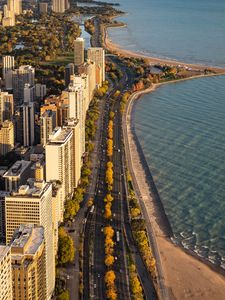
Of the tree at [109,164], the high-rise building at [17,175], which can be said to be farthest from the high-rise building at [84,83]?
the high-rise building at [17,175]

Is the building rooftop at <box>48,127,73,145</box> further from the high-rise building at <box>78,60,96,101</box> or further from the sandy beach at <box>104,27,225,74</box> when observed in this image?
the sandy beach at <box>104,27,225,74</box>

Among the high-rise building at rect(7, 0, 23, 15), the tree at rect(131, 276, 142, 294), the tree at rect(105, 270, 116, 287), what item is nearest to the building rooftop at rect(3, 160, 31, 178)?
the tree at rect(105, 270, 116, 287)

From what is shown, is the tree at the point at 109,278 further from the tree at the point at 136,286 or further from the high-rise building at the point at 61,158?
the high-rise building at the point at 61,158

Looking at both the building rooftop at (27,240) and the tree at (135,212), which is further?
the tree at (135,212)

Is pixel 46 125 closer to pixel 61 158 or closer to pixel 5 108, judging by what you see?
pixel 5 108

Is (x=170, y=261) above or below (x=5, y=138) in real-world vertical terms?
below

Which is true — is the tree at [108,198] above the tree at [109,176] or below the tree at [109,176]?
below

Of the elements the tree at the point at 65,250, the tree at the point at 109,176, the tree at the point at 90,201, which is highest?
the tree at the point at 109,176

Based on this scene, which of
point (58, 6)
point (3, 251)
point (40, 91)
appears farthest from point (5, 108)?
point (58, 6)
